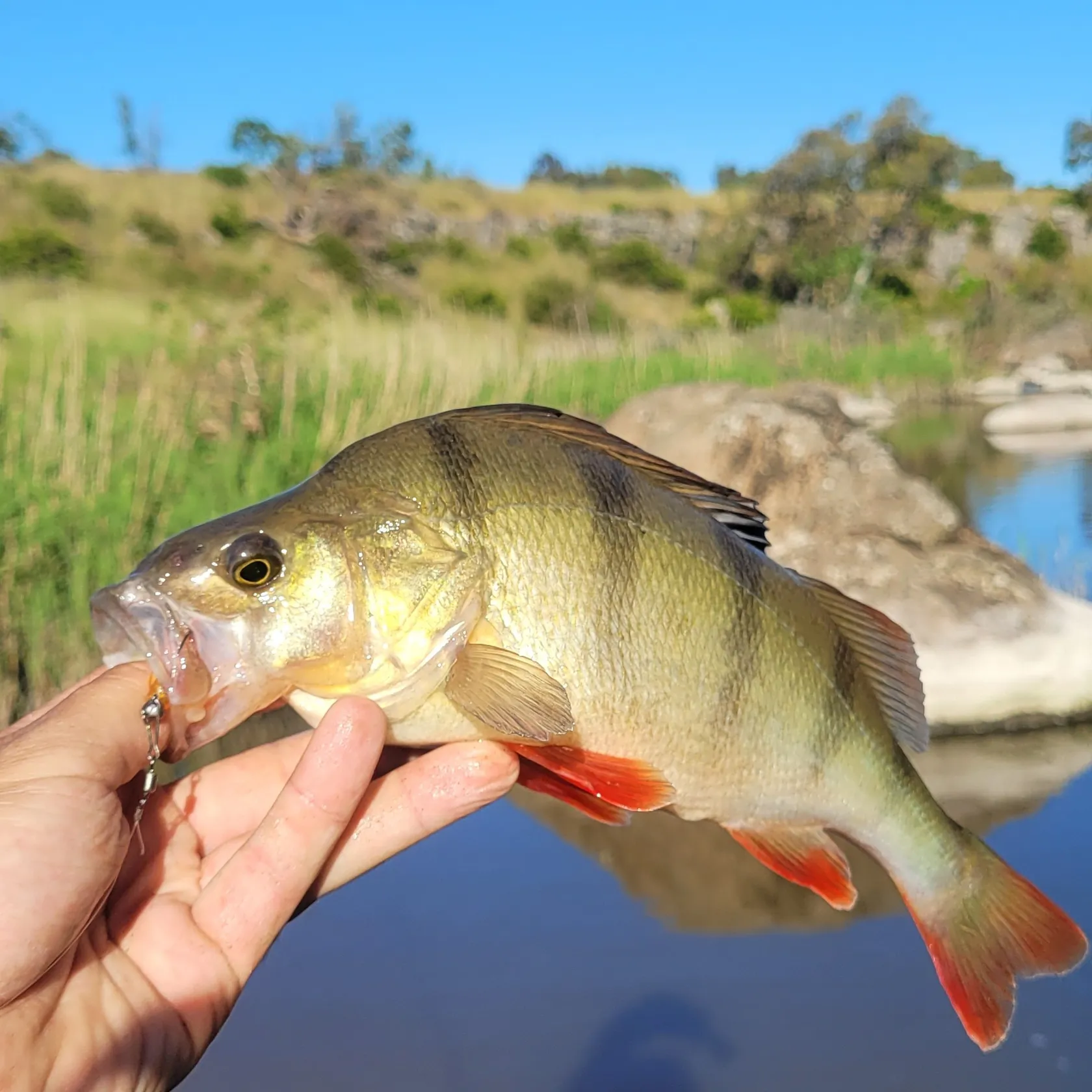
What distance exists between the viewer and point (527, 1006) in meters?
3.04

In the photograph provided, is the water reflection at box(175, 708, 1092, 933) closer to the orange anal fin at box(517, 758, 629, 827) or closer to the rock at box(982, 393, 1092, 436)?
the orange anal fin at box(517, 758, 629, 827)

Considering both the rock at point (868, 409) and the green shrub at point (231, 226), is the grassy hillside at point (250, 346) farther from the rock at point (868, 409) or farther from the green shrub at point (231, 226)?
the rock at point (868, 409)

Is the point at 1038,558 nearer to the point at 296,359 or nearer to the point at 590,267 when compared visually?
the point at 296,359

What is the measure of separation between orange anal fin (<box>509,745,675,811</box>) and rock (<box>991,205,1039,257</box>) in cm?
5083

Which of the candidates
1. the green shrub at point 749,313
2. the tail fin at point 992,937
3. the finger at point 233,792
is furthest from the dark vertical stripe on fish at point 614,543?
the green shrub at point 749,313

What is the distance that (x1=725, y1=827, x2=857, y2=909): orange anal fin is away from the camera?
1.90m

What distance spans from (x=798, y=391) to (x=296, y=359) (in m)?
4.86

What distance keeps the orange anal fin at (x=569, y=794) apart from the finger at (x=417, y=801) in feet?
A: 0.26

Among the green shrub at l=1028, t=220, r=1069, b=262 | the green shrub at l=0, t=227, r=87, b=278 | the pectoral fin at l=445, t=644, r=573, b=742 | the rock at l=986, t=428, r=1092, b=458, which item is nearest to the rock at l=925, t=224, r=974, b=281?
the green shrub at l=1028, t=220, r=1069, b=262

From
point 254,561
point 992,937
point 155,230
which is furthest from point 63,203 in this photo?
point 992,937

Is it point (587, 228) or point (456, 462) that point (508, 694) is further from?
point (587, 228)

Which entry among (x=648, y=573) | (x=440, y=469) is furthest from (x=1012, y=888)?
(x=440, y=469)

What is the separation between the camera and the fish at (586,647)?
63.7 inches

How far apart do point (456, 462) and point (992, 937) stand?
4.56ft
